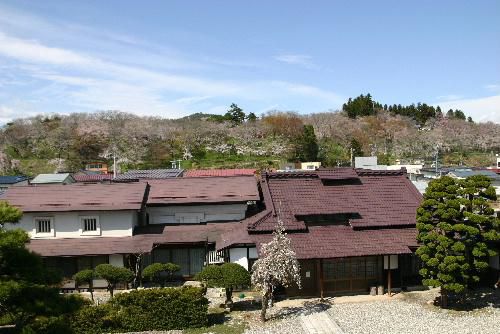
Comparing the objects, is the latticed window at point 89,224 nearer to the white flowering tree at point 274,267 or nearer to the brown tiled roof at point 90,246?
the brown tiled roof at point 90,246

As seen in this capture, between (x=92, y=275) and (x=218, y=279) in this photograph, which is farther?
(x=92, y=275)

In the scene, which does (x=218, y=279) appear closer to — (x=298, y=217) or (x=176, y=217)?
(x=298, y=217)

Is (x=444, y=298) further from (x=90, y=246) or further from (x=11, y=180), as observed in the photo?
(x=11, y=180)

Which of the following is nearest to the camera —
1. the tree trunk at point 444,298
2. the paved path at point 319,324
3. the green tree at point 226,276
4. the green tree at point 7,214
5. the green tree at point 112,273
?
the green tree at point 7,214

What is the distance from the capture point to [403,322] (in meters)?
17.0

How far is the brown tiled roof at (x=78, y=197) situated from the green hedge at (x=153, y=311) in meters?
7.30

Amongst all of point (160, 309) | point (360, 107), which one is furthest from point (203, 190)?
point (360, 107)

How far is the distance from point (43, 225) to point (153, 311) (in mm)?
10203

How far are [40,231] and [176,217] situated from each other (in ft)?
23.3

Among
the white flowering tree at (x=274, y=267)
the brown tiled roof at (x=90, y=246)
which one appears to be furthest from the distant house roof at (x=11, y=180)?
the white flowering tree at (x=274, y=267)

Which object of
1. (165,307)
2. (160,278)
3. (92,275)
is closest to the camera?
(165,307)

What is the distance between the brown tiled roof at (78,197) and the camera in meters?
23.4

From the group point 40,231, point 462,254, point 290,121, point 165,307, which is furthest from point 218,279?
point 290,121

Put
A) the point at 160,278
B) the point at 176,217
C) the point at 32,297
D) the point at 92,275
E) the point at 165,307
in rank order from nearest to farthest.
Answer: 1. the point at 32,297
2. the point at 165,307
3. the point at 92,275
4. the point at 160,278
5. the point at 176,217
